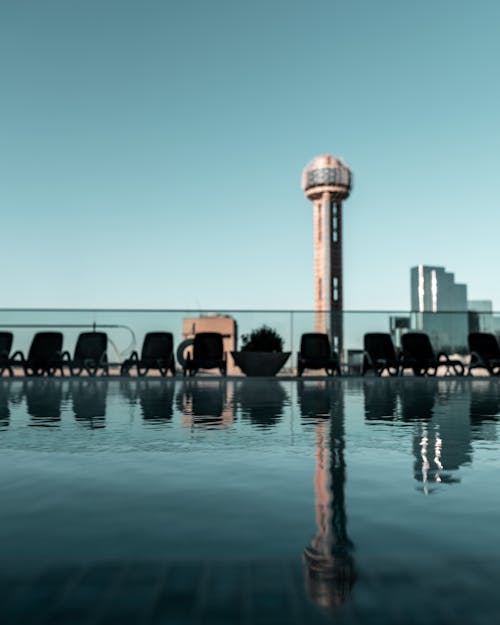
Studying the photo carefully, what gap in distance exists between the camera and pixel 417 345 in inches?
510

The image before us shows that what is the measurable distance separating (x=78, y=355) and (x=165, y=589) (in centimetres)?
1148

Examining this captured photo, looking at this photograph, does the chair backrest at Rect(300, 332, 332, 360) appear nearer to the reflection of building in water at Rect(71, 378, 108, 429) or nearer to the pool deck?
the reflection of building in water at Rect(71, 378, 108, 429)

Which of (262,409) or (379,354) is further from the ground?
(379,354)

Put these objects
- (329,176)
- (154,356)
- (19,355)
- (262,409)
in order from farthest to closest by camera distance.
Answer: (329,176)
(154,356)
(19,355)
(262,409)

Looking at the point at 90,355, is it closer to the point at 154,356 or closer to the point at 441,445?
the point at 154,356

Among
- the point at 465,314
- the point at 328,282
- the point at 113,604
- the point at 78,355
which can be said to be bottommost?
the point at 113,604

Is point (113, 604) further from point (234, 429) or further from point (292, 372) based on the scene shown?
point (292, 372)

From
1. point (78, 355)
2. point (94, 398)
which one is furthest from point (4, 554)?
point (78, 355)

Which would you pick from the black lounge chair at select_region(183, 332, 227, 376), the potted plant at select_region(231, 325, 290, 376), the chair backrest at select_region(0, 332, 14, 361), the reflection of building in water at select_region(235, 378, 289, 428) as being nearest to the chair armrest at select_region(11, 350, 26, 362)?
the chair backrest at select_region(0, 332, 14, 361)

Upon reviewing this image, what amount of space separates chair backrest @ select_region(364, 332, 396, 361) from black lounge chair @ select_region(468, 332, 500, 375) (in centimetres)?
157

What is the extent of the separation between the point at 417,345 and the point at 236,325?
3.71 m

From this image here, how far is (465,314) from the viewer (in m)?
13.7

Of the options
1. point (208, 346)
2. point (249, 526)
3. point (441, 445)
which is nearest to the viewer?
point (249, 526)

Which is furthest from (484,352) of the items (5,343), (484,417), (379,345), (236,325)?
(5,343)
